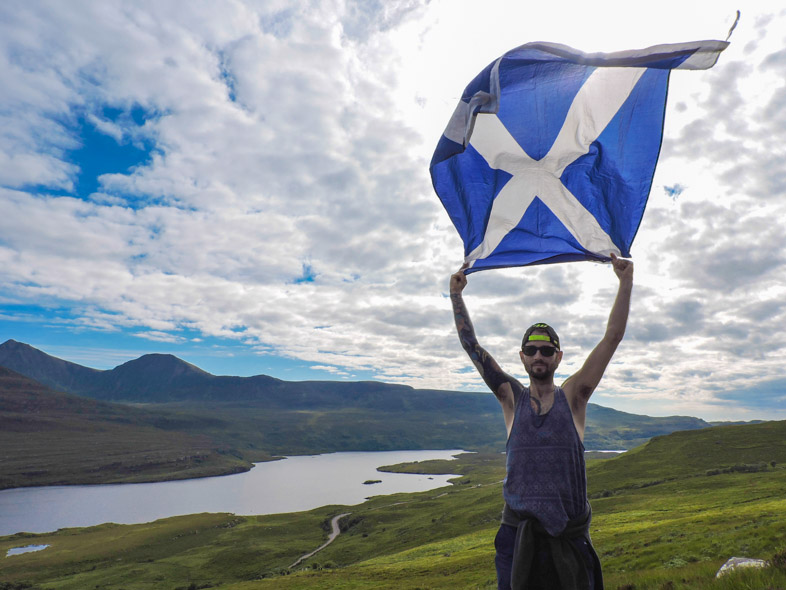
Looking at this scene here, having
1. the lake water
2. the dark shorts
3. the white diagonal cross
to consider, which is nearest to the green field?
the dark shorts

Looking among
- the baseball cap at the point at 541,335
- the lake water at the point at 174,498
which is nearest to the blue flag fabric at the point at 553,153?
the baseball cap at the point at 541,335

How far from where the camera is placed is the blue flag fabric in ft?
24.7

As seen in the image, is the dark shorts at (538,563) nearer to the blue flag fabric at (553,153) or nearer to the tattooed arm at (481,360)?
the tattooed arm at (481,360)

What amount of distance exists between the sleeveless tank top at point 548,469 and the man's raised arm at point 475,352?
53cm

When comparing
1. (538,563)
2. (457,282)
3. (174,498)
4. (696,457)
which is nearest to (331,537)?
(696,457)

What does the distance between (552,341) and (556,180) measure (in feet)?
14.3

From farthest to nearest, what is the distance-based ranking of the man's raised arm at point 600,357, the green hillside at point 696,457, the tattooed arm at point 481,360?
the green hillside at point 696,457, the tattooed arm at point 481,360, the man's raised arm at point 600,357

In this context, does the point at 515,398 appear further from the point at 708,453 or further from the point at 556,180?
the point at 708,453

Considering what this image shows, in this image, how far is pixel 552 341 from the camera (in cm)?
495

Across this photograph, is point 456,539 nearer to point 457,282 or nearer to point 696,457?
point 457,282

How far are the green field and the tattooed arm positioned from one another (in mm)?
6120

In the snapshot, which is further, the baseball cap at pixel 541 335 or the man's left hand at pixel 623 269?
the man's left hand at pixel 623 269

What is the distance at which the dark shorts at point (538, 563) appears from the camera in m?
4.32

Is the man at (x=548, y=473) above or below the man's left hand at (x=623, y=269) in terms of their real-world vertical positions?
below
